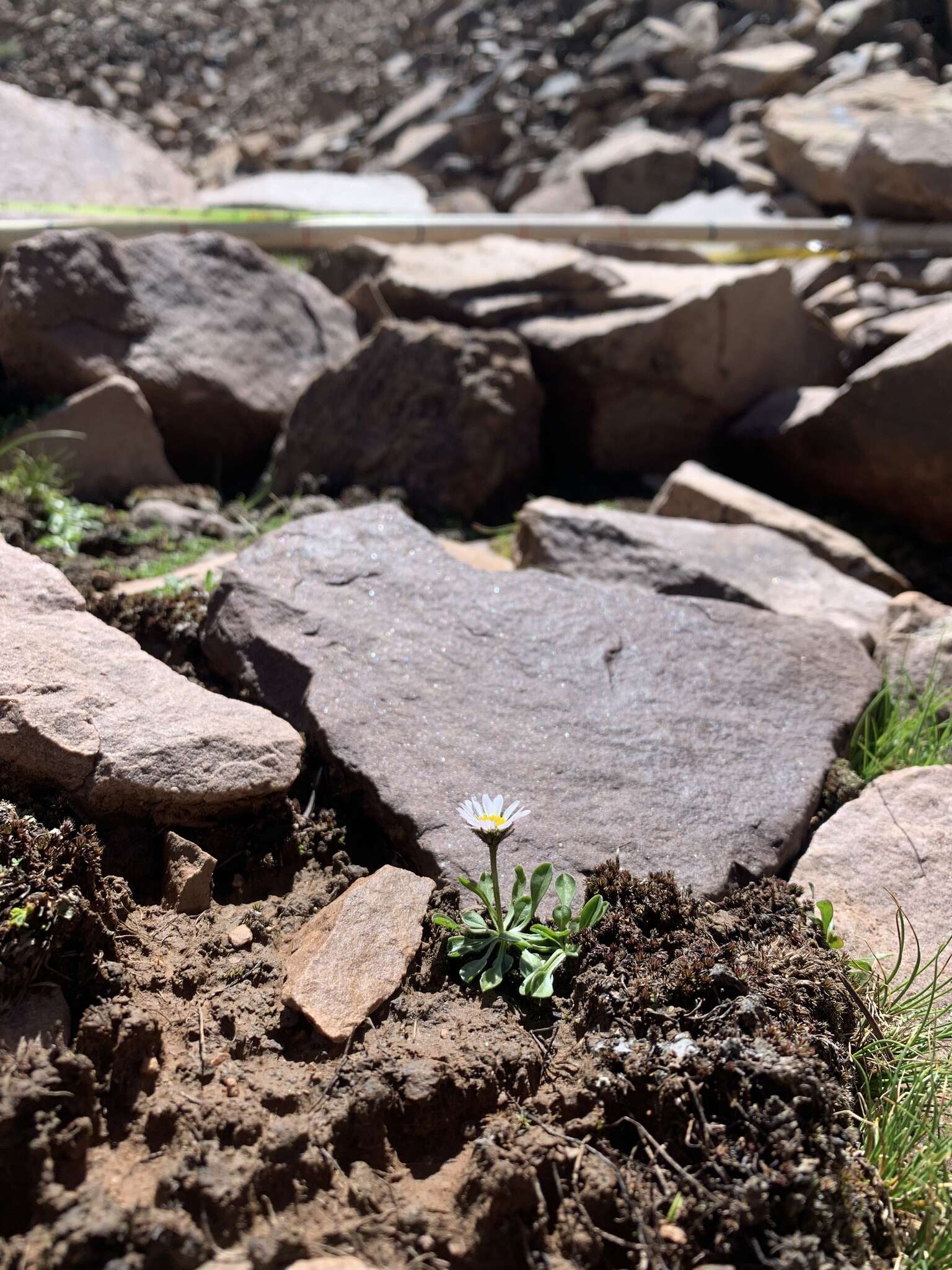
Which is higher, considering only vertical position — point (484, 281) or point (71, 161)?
point (71, 161)

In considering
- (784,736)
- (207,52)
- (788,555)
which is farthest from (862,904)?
(207,52)

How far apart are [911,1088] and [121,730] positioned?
1.81 m

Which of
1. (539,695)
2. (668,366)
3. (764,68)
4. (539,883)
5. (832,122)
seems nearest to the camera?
(539,883)

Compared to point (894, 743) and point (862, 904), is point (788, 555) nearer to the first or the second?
point (894, 743)

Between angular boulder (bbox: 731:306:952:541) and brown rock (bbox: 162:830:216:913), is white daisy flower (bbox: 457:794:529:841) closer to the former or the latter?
brown rock (bbox: 162:830:216:913)

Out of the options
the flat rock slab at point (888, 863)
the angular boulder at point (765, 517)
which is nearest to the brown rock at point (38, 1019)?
the flat rock slab at point (888, 863)

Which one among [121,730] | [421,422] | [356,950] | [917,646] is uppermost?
[121,730]

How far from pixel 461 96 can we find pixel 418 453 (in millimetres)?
8421

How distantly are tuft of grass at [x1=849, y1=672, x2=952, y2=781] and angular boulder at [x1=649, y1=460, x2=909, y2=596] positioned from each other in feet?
2.78

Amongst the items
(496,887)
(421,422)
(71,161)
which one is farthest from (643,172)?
(496,887)

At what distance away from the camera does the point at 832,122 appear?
7.63 meters

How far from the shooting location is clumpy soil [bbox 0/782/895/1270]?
1750 millimetres

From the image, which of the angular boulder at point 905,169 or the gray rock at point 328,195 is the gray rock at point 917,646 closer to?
the angular boulder at point 905,169

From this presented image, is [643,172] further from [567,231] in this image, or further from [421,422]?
[421,422]
